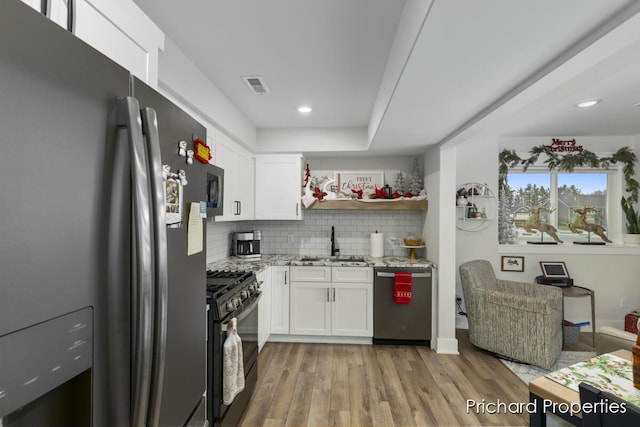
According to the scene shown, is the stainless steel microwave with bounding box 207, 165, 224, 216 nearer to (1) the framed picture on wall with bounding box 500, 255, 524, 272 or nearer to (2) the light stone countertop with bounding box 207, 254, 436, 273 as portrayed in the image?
(2) the light stone countertop with bounding box 207, 254, 436, 273

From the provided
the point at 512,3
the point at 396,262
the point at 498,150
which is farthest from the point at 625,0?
the point at 498,150

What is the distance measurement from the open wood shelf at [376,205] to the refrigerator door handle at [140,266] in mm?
3357

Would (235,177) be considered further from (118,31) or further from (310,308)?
(118,31)

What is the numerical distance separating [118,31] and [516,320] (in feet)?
11.9

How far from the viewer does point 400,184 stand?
4168 millimetres

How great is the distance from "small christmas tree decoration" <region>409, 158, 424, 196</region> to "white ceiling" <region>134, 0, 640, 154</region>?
100 centimetres

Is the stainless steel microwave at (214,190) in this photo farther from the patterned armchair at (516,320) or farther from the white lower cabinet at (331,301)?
the patterned armchair at (516,320)

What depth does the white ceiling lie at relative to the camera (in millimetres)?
1263

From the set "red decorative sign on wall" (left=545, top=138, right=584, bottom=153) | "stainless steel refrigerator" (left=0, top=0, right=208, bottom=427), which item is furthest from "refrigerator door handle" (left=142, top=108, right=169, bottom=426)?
"red decorative sign on wall" (left=545, top=138, right=584, bottom=153)

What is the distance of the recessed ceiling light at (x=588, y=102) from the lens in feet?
9.38

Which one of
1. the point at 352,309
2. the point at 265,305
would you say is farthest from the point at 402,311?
the point at 265,305

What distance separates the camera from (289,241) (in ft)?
14.3

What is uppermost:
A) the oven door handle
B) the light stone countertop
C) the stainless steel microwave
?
the stainless steel microwave

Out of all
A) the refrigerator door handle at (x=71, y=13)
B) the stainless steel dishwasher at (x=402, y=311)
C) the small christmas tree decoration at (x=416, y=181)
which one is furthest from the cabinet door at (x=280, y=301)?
the refrigerator door handle at (x=71, y=13)
